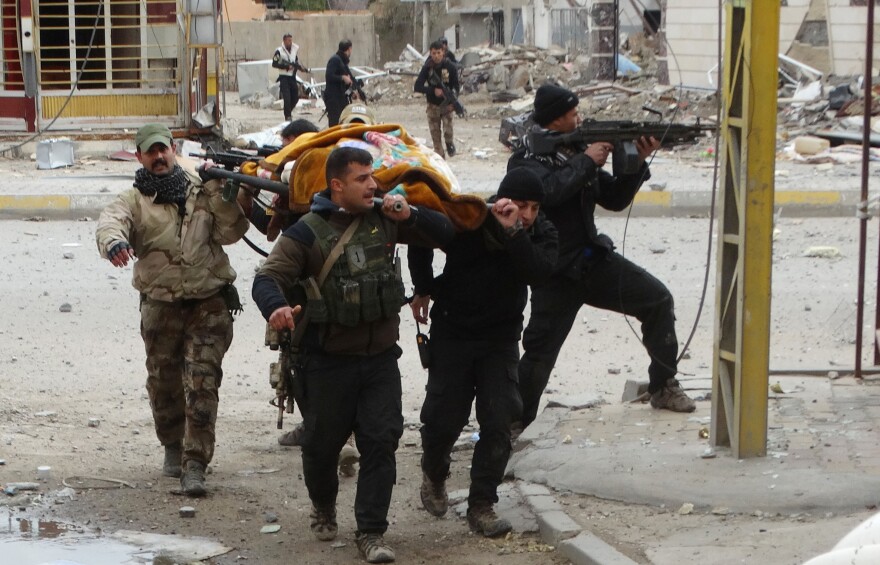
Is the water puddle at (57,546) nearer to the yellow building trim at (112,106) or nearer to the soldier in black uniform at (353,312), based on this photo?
the soldier in black uniform at (353,312)

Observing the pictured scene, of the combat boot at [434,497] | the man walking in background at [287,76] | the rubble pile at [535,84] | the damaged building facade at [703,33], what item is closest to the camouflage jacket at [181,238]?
the combat boot at [434,497]

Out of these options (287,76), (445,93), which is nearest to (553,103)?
(445,93)

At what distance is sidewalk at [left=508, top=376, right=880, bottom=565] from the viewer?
5078 millimetres

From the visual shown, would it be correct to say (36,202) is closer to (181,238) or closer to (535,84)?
(181,238)

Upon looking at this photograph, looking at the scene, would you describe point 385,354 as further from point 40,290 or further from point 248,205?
point 40,290

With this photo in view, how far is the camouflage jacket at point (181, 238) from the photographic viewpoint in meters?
5.85

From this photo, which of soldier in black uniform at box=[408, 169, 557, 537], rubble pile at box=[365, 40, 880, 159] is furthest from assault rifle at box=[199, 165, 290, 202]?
rubble pile at box=[365, 40, 880, 159]

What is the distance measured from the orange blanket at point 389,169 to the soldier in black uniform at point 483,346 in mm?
146

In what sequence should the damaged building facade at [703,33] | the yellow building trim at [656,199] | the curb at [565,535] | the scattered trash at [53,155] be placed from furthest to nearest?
1. the damaged building facade at [703,33]
2. the scattered trash at [53,155]
3. the yellow building trim at [656,199]
4. the curb at [565,535]

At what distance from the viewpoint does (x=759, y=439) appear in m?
5.55

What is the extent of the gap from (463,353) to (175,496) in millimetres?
1641

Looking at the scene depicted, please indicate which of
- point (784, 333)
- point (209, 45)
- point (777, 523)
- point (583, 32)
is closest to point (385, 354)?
point (777, 523)

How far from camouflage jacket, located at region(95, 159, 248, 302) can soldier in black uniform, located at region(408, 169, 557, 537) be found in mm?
1162

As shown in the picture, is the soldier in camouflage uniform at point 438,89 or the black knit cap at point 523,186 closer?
the black knit cap at point 523,186
